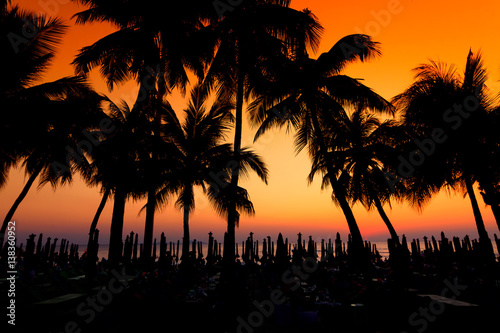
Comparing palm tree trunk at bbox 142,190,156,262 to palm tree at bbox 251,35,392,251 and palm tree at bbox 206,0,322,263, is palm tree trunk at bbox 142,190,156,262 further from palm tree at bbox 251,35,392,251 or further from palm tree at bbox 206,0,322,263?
palm tree at bbox 251,35,392,251

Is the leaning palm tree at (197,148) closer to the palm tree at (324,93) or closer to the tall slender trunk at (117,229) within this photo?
the palm tree at (324,93)

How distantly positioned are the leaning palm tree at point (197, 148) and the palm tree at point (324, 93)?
8.34 ft

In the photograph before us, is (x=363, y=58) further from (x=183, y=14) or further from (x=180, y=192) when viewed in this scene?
(x=180, y=192)

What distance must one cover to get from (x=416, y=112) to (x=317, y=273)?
10.2 meters

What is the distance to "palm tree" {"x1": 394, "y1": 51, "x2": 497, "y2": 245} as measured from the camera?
15258mm

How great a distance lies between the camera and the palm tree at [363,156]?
17.5 metres

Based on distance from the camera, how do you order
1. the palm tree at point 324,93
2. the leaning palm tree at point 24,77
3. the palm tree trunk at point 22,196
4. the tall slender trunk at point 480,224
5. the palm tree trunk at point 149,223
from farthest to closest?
the palm tree trunk at point 22,196, the tall slender trunk at point 480,224, the palm tree trunk at point 149,223, the palm tree at point 324,93, the leaning palm tree at point 24,77

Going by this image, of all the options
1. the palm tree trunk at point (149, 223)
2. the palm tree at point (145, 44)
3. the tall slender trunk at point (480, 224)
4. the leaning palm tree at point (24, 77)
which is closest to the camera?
the leaning palm tree at point (24, 77)

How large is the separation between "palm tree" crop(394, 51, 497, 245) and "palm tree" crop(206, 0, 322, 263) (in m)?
7.52

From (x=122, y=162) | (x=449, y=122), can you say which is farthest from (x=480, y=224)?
(x=122, y=162)

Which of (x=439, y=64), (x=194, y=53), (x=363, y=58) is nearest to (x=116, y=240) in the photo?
(x=194, y=53)

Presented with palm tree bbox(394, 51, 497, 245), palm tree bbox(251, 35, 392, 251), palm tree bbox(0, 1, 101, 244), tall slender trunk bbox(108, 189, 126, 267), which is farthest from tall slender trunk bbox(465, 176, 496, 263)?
palm tree bbox(0, 1, 101, 244)

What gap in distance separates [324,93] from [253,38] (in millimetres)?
4258

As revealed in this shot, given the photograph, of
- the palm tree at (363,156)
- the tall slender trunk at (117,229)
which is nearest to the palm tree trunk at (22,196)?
the tall slender trunk at (117,229)
